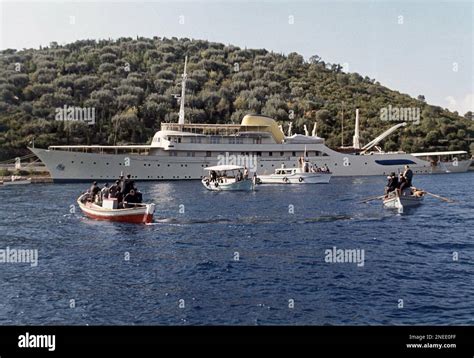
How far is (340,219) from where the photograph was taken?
2800cm

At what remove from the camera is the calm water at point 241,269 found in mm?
13250

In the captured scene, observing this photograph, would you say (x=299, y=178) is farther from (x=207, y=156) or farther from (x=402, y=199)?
(x=402, y=199)

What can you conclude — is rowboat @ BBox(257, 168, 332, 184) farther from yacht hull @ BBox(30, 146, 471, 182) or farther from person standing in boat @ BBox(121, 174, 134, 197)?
person standing in boat @ BBox(121, 174, 134, 197)

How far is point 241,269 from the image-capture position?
1759 centimetres

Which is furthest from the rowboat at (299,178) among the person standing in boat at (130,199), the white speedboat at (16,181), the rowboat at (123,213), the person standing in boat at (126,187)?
the rowboat at (123,213)

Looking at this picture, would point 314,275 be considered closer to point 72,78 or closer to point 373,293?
point 373,293

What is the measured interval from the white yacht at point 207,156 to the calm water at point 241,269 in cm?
3013

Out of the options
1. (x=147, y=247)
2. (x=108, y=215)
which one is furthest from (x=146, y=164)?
(x=147, y=247)

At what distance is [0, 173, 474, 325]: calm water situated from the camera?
1325 centimetres

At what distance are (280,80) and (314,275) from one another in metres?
102

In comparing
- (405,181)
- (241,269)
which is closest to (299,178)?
(405,181)

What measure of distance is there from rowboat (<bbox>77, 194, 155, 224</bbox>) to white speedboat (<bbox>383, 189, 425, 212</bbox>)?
14073 millimetres

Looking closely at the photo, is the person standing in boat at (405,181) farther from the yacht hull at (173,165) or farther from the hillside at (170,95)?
the hillside at (170,95)
